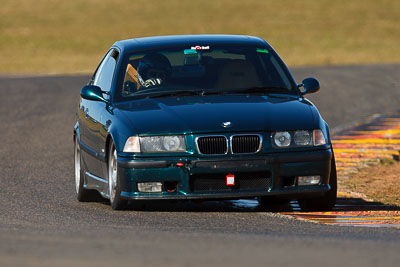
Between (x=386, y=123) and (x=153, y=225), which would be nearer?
(x=153, y=225)

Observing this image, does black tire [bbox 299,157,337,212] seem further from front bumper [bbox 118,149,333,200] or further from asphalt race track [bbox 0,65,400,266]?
asphalt race track [bbox 0,65,400,266]

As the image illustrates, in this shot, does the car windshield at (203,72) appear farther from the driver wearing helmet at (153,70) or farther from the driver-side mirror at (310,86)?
the driver-side mirror at (310,86)

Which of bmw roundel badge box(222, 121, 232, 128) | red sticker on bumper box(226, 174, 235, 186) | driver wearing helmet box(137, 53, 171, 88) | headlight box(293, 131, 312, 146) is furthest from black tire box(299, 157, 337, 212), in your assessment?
driver wearing helmet box(137, 53, 171, 88)

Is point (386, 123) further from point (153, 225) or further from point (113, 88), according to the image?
point (153, 225)

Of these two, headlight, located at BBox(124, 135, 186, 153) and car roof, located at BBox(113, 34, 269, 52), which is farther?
car roof, located at BBox(113, 34, 269, 52)

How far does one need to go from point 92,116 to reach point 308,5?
67.1 meters

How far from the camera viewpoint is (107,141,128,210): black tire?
9.53 m

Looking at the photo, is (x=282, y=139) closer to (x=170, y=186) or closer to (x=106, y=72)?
(x=170, y=186)

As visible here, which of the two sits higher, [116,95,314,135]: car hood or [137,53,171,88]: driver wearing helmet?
[137,53,171,88]: driver wearing helmet

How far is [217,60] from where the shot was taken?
10.7m

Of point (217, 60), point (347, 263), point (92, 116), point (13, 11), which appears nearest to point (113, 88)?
point (92, 116)

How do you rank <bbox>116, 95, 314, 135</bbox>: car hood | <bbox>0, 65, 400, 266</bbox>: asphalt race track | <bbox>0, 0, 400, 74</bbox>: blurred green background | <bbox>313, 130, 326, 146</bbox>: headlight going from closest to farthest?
1. <bbox>0, 65, 400, 266</bbox>: asphalt race track
2. <bbox>116, 95, 314, 135</bbox>: car hood
3. <bbox>313, 130, 326, 146</bbox>: headlight
4. <bbox>0, 0, 400, 74</bbox>: blurred green background

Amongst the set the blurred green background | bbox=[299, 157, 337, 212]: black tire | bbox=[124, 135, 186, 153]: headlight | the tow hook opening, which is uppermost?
bbox=[124, 135, 186, 153]: headlight

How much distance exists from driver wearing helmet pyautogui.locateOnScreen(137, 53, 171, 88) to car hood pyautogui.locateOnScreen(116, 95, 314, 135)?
1.30 ft
